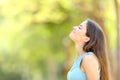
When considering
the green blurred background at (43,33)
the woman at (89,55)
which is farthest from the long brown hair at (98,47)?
the green blurred background at (43,33)

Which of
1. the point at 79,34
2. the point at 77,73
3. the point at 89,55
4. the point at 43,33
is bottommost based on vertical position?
the point at 77,73

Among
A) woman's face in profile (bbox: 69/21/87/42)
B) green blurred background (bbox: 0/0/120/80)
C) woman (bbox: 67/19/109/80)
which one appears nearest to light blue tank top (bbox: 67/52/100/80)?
woman (bbox: 67/19/109/80)

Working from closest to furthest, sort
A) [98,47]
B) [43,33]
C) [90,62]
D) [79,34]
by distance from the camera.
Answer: [90,62]
[98,47]
[79,34]
[43,33]

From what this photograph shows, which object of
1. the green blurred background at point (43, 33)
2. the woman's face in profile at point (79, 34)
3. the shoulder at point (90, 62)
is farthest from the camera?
the green blurred background at point (43, 33)

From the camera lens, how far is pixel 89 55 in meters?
5.41

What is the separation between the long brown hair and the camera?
213 inches

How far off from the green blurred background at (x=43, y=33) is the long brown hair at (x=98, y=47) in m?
8.18

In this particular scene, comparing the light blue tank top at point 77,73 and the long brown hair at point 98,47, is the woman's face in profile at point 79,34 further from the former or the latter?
the light blue tank top at point 77,73

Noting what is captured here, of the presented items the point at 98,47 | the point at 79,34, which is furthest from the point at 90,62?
the point at 79,34

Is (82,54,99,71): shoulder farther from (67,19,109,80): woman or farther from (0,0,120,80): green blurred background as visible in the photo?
(0,0,120,80): green blurred background

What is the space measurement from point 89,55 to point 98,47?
14 centimetres

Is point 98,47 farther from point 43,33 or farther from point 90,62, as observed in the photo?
point 43,33

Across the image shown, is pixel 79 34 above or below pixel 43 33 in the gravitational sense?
below

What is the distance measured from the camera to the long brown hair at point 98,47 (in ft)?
17.8
